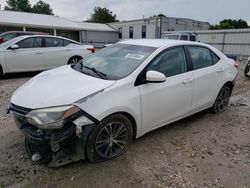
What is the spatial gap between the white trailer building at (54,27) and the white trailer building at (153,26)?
1773 mm

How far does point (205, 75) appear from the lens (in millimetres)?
3740

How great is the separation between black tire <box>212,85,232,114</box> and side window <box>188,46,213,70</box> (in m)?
0.78

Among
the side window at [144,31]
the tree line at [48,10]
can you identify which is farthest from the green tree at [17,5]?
the side window at [144,31]

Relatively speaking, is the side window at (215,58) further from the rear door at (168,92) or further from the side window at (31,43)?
the side window at (31,43)

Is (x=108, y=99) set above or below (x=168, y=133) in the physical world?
above

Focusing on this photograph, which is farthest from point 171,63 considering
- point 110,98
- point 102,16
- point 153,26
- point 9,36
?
point 102,16

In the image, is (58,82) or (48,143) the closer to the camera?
(48,143)

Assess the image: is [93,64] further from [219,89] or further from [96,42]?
[96,42]

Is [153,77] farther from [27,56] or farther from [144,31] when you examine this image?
[144,31]

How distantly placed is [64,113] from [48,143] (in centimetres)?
38

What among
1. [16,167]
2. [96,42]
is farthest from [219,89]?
[96,42]

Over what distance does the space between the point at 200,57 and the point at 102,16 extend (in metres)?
53.9

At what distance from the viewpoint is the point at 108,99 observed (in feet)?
8.25

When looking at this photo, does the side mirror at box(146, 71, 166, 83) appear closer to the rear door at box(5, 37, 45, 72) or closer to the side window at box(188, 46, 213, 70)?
the side window at box(188, 46, 213, 70)
